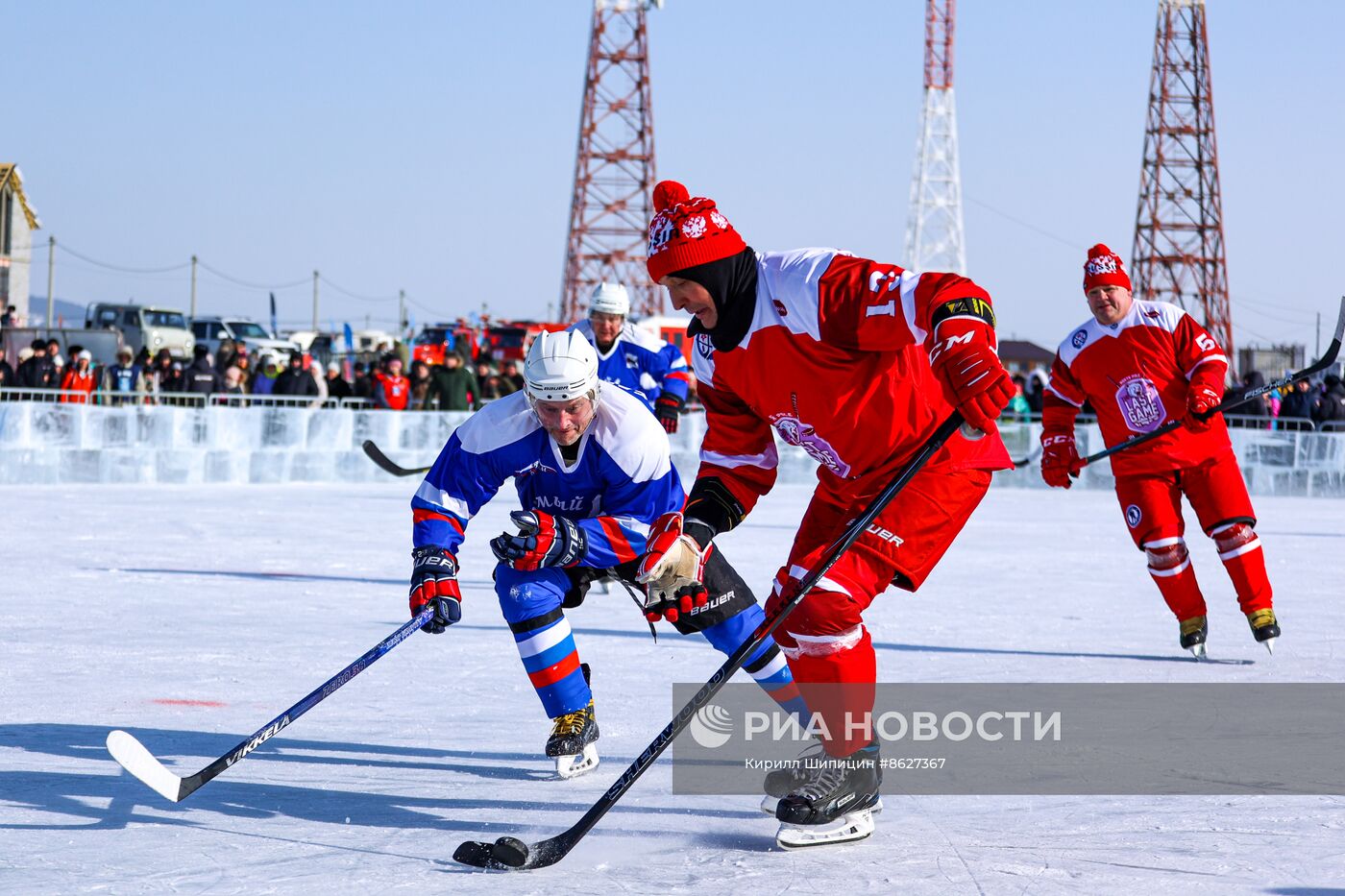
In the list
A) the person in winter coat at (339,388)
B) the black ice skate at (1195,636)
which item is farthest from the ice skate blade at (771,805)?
the person in winter coat at (339,388)

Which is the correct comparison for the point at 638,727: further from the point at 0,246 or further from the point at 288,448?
the point at 0,246

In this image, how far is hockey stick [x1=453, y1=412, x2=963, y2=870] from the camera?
10.4 feet

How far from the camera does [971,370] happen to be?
10.4 ft

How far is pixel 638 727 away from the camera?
449 cm

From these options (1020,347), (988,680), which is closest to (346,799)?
(988,680)

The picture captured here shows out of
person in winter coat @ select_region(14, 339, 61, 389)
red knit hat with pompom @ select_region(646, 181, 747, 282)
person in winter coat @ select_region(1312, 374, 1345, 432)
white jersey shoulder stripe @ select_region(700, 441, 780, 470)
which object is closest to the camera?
red knit hat with pompom @ select_region(646, 181, 747, 282)

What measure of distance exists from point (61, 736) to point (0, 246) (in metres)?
46.4

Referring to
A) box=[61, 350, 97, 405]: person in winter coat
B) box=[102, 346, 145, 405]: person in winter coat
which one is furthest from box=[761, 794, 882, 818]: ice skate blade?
box=[102, 346, 145, 405]: person in winter coat

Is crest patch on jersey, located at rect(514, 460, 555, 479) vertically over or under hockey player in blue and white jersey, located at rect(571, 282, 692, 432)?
under

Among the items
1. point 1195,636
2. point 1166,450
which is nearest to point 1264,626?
point 1195,636

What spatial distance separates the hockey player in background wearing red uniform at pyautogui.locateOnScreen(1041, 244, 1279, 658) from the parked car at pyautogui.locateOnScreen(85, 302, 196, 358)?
75.9ft

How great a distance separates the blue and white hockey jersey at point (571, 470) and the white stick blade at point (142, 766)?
818 mm

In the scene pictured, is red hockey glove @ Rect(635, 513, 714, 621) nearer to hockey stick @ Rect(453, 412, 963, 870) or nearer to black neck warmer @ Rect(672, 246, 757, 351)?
hockey stick @ Rect(453, 412, 963, 870)

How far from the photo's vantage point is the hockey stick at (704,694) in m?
3.16
